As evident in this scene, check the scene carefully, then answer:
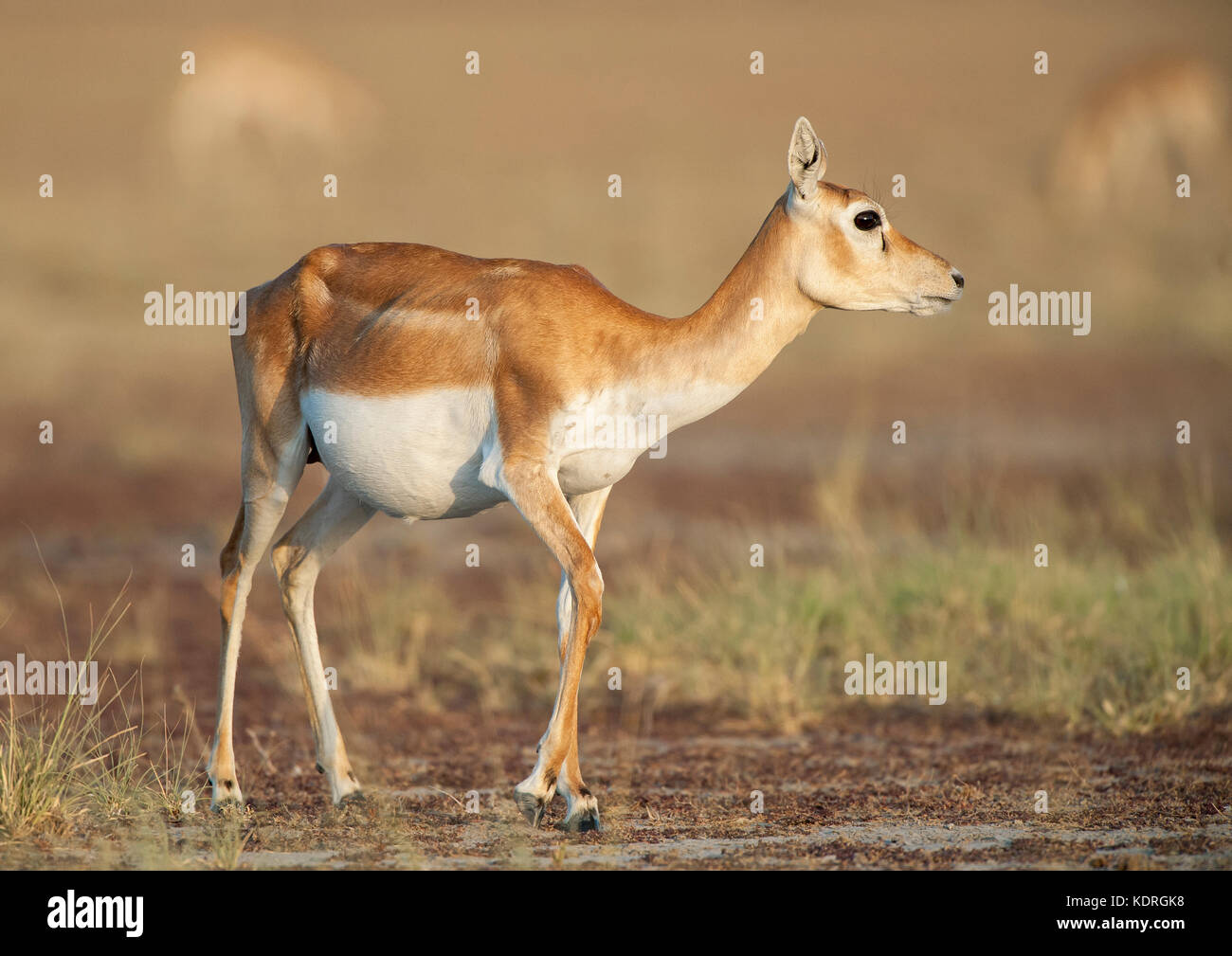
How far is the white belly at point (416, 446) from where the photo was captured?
8266mm

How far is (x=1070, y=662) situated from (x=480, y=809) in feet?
16.2

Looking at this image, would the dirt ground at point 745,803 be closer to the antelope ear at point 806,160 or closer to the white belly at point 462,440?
the white belly at point 462,440

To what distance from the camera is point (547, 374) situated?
807 cm

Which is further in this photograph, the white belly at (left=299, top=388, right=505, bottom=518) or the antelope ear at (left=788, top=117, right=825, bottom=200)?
the white belly at (left=299, top=388, right=505, bottom=518)

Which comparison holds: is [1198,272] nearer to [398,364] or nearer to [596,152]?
[596,152]

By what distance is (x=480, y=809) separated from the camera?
865 cm

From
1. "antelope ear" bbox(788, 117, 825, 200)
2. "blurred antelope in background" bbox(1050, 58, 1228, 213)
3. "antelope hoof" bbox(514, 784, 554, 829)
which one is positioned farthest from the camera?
"blurred antelope in background" bbox(1050, 58, 1228, 213)

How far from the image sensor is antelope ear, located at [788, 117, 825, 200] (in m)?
8.08

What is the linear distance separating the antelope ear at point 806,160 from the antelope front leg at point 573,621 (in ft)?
5.97

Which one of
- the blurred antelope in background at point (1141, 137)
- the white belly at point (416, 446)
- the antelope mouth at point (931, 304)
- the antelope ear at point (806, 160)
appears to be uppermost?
the blurred antelope in background at point (1141, 137)

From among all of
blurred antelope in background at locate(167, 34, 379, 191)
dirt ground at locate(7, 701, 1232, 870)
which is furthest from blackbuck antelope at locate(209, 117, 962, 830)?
blurred antelope in background at locate(167, 34, 379, 191)

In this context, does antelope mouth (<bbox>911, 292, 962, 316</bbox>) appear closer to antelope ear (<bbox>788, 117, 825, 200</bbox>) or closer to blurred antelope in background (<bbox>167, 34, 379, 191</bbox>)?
antelope ear (<bbox>788, 117, 825, 200</bbox>)

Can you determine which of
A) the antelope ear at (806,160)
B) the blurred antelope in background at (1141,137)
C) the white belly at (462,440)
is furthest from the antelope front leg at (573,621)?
the blurred antelope in background at (1141,137)
